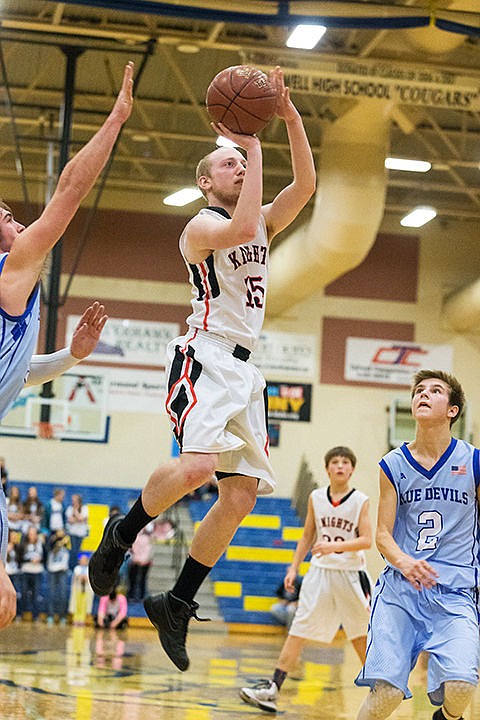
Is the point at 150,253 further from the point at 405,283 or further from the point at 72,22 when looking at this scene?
the point at 72,22

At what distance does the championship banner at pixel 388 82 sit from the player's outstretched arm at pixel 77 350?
29.4 ft

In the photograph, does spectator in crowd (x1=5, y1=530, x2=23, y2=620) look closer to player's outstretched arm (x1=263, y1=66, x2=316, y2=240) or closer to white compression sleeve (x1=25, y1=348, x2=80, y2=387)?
white compression sleeve (x1=25, y1=348, x2=80, y2=387)

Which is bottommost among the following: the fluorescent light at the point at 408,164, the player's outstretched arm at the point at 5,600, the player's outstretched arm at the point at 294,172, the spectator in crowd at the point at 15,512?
the spectator in crowd at the point at 15,512

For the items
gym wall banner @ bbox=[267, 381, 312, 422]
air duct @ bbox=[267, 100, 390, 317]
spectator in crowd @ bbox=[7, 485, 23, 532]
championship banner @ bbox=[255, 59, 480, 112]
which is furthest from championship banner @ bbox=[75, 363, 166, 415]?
championship banner @ bbox=[255, 59, 480, 112]

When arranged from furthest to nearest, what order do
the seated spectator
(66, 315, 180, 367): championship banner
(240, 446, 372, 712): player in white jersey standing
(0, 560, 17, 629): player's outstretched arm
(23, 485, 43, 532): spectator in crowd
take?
(66, 315, 180, 367): championship banner
(23, 485, 43, 532): spectator in crowd
the seated spectator
(240, 446, 372, 712): player in white jersey standing
(0, 560, 17, 629): player's outstretched arm

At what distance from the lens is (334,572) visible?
9227mm

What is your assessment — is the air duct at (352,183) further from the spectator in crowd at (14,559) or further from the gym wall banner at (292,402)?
the spectator in crowd at (14,559)

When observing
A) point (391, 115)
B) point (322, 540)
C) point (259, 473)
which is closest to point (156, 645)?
point (322, 540)

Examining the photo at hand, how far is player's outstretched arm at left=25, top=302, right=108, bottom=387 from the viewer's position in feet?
16.3

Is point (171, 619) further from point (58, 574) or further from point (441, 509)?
point (58, 574)

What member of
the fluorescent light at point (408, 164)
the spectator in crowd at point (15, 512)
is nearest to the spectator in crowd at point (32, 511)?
the spectator in crowd at point (15, 512)

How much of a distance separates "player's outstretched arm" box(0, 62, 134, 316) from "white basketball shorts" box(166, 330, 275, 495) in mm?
1160

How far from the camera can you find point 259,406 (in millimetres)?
4984

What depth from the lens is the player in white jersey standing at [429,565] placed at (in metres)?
5.15
